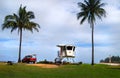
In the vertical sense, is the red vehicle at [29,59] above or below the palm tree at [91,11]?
below

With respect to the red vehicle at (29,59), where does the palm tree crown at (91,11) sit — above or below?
above

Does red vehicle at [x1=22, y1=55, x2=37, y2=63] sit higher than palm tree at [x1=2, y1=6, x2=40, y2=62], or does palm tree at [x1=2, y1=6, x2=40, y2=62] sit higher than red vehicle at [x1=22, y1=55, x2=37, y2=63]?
palm tree at [x1=2, y1=6, x2=40, y2=62]

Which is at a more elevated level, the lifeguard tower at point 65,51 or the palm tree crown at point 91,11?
the palm tree crown at point 91,11

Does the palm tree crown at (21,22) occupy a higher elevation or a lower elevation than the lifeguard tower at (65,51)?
higher

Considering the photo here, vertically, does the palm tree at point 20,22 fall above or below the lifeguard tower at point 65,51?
above

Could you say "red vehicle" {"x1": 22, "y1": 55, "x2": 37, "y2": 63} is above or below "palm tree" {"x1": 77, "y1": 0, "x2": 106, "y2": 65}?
below

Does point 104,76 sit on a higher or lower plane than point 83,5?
lower

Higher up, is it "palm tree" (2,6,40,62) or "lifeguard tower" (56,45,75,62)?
"palm tree" (2,6,40,62)

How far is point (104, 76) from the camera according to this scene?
1601 inches

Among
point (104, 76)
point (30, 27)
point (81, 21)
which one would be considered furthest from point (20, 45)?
point (104, 76)

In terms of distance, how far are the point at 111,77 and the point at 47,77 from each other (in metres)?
7.77

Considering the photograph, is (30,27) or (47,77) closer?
(47,77)

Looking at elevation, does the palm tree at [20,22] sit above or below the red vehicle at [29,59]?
above

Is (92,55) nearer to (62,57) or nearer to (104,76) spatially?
(62,57)
